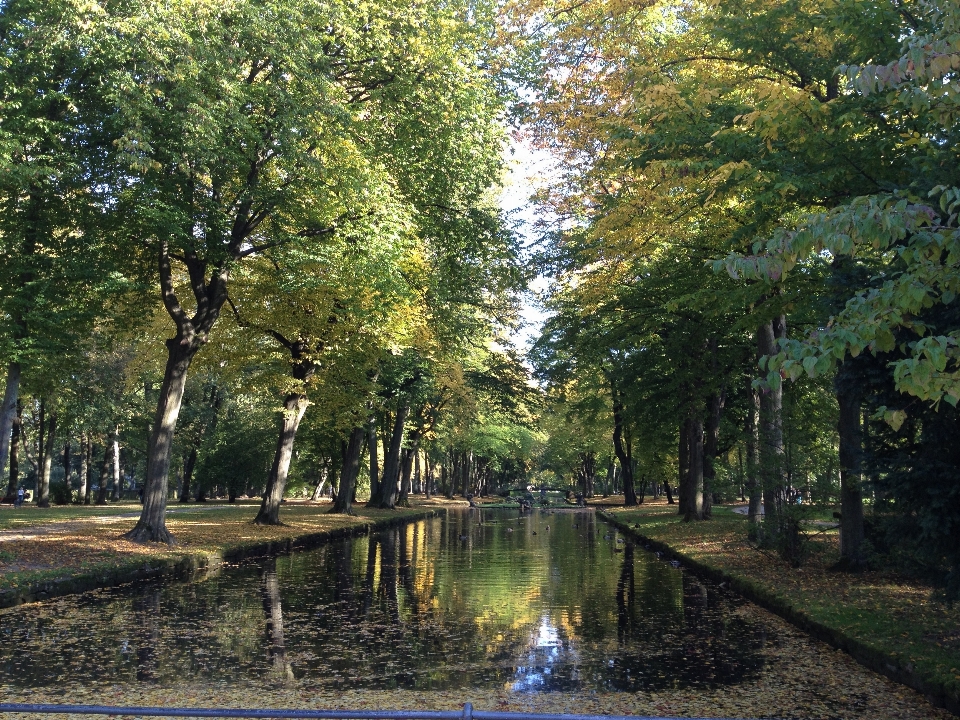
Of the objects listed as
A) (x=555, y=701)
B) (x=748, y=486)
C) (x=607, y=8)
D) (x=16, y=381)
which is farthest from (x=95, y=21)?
(x=748, y=486)

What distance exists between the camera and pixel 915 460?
776 cm

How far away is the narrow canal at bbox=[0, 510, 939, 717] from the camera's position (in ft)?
23.6

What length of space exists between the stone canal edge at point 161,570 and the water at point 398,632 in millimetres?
374

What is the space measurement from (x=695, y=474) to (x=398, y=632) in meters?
20.0

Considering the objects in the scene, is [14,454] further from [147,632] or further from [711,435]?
A: [147,632]

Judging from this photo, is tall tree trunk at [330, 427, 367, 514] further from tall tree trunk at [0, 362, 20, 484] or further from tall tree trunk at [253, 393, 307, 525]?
tall tree trunk at [0, 362, 20, 484]

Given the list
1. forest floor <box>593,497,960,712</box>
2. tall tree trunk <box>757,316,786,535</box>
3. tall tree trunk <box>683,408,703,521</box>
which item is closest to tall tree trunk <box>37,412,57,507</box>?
tall tree trunk <box>683,408,703,521</box>

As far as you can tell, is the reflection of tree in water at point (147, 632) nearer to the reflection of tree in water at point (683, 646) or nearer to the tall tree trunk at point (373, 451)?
the reflection of tree in water at point (683, 646)

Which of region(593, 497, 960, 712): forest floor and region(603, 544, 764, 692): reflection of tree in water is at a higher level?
region(593, 497, 960, 712): forest floor

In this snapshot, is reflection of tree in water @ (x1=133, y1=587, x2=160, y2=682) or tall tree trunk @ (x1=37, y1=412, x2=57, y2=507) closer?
reflection of tree in water @ (x1=133, y1=587, x2=160, y2=682)

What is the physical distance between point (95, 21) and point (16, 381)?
23.7 ft

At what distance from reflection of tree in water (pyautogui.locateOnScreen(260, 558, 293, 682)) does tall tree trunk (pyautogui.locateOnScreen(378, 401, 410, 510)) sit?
76.9 ft

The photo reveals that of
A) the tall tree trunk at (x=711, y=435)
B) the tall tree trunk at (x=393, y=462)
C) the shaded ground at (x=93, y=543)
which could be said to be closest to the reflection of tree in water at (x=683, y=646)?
the shaded ground at (x=93, y=543)

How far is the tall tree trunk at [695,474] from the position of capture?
89.2 ft
